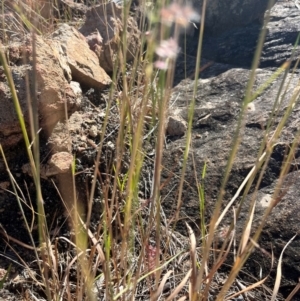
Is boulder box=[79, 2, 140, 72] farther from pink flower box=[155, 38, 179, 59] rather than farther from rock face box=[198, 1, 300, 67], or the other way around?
pink flower box=[155, 38, 179, 59]

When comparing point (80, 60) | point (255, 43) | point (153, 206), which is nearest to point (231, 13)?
point (255, 43)

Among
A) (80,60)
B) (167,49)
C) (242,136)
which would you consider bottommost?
(242,136)

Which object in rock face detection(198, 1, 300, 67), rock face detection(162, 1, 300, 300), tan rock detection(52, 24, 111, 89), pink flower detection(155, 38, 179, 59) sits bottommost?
rock face detection(162, 1, 300, 300)

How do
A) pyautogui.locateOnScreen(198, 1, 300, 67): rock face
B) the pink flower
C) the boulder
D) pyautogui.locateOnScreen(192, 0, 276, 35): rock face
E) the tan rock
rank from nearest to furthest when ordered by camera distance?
the pink flower < the tan rock < the boulder < pyautogui.locateOnScreen(198, 1, 300, 67): rock face < pyautogui.locateOnScreen(192, 0, 276, 35): rock face

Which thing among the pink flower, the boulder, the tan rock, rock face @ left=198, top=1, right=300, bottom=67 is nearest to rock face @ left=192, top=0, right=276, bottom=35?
rock face @ left=198, top=1, right=300, bottom=67

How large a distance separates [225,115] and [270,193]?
17.7 inches

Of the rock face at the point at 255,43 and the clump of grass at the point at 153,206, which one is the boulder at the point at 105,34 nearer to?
the rock face at the point at 255,43

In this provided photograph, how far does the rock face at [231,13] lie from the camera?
103 inches

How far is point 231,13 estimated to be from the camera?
263 cm

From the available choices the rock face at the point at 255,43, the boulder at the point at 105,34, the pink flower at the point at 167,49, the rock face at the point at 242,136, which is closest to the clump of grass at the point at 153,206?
the pink flower at the point at 167,49

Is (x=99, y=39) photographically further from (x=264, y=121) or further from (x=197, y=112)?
(x=264, y=121)

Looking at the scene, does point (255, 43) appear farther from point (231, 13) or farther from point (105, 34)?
point (105, 34)

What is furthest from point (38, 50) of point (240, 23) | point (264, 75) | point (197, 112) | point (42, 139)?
point (240, 23)

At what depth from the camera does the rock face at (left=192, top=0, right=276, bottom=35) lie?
261 centimetres
